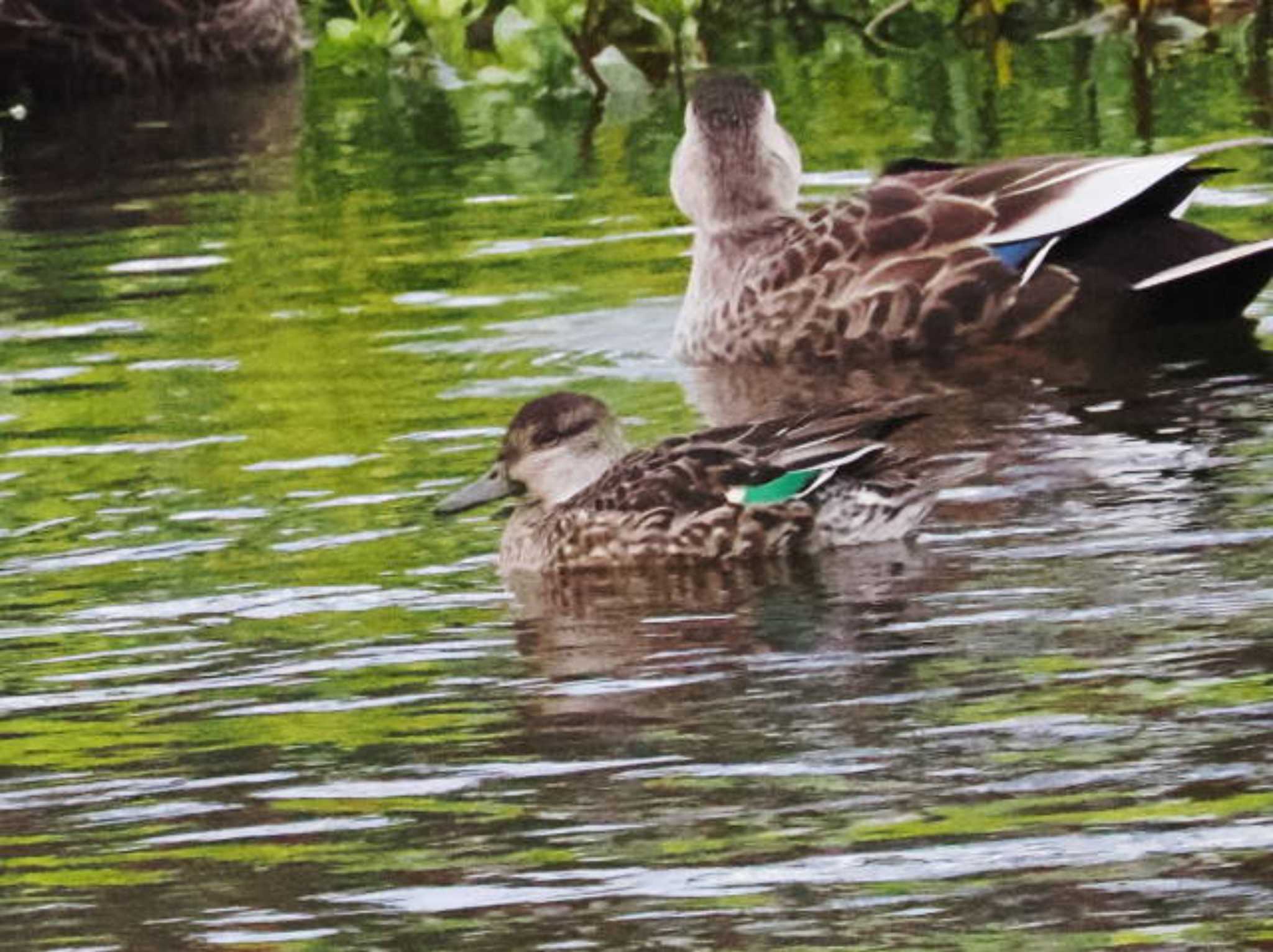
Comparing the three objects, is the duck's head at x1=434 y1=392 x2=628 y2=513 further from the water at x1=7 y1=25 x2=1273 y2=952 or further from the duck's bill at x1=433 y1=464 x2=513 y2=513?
the water at x1=7 y1=25 x2=1273 y2=952

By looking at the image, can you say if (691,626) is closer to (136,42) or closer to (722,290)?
(722,290)

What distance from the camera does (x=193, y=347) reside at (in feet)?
43.4

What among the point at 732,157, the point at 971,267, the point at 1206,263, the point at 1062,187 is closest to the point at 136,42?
A: the point at 732,157

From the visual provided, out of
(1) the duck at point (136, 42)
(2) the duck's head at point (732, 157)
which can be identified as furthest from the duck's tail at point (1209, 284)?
(1) the duck at point (136, 42)

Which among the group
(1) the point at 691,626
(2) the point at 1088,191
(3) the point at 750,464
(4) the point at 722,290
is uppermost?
(2) the point at 1088,191

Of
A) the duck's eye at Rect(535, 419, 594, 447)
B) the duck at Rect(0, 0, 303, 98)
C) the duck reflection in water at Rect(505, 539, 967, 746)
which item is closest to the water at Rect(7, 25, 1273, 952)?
the duck reflection in water at Rect(505, 539, 967, 746)

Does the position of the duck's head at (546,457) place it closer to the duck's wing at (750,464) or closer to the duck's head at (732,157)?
the duck's wing at (750,464)

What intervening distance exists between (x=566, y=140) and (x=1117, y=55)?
118 inches

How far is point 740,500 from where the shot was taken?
30.9 ft

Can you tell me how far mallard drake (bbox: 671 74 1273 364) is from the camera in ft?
39.5

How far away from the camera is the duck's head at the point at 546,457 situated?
1000 cm

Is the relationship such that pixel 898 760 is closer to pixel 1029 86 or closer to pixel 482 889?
pixel 482 889

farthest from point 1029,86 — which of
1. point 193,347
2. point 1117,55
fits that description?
point 193,347

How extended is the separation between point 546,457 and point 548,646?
1372 mm
